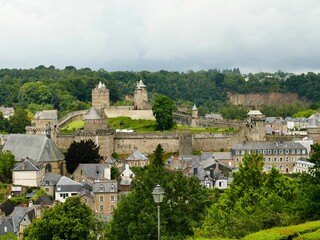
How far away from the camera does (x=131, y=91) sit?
161250 millimetres

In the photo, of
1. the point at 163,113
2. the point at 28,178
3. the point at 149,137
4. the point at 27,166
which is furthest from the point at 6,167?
the point at 163,113

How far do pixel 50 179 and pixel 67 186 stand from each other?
9.30 feet

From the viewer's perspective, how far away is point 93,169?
70188 mm

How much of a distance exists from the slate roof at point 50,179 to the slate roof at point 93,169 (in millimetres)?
2876

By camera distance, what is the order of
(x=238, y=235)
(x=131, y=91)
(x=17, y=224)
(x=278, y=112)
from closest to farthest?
(x=238, y=235), (x=17, y=224), (x=278, y=112), (x=131, y=91)

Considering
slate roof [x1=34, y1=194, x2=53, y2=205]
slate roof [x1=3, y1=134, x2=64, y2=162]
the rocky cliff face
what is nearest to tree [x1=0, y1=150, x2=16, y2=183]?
slate roof [x1=3, y1=134, x2=64, y2=162]

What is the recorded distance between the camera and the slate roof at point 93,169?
69.4 meters

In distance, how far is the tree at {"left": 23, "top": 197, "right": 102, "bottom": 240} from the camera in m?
44.5

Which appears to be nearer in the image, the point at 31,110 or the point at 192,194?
the point at 192,194

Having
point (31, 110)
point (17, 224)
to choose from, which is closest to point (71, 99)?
point (31, 110)

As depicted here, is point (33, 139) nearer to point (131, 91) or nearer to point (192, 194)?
point (192, 194)

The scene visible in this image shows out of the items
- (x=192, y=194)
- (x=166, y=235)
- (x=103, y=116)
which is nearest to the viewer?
(x=166, y=235)

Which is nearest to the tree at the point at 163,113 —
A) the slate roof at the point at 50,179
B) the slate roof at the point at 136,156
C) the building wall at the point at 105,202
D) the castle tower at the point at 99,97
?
the castle tower at the point at 99,97

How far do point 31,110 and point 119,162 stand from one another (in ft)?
158
